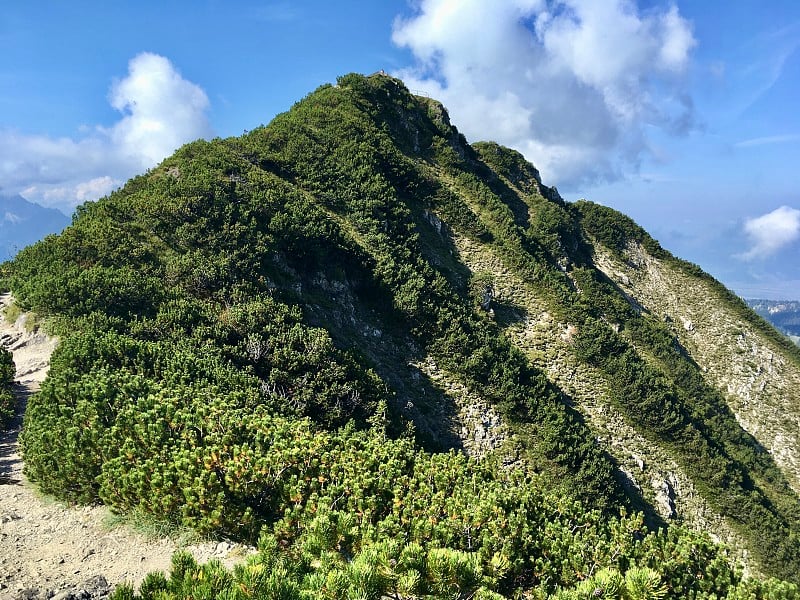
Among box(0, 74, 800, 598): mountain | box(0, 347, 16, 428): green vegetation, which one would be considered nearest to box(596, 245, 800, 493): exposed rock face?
box(0, 74, 800, 598): mountain

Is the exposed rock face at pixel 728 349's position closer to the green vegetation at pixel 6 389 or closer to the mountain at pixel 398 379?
the mountain at pixel 398 379

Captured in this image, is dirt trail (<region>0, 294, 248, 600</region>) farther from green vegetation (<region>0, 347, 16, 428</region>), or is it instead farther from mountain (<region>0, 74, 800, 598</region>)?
green vegetation (<region>0, 347, 16, 428</region>)

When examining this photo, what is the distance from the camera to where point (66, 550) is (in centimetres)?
1155

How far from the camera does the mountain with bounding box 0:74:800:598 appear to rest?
1200 cm

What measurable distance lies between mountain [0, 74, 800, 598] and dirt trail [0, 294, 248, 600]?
0.63 metres

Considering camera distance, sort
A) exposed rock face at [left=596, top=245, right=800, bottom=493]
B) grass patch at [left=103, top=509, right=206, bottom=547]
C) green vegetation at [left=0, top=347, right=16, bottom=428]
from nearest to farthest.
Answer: grass patch at [left=103, top=509, right=206, bottom=547]
green vegetation at [left=0, top=347, right=16, bottom=428]
exposed rock face at [left=596, top=245, right=800, bottom=493]

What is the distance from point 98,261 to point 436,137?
59669 millimetres

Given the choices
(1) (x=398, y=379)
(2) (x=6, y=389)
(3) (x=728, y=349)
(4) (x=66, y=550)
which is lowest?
(4) (x=66, y=550)

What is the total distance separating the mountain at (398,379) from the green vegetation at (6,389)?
9.16 ft

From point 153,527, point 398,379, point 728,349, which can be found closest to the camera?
point 153,527

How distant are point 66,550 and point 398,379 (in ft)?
87.1

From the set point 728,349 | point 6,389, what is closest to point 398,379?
point 6,389

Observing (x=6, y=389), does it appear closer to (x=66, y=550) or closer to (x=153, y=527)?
(x=66, y=550)

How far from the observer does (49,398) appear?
15398mm
